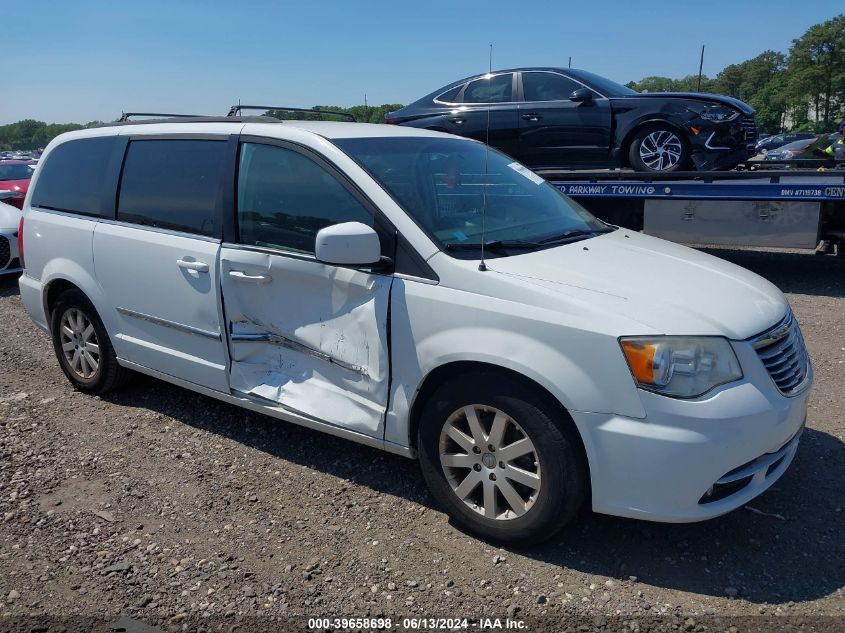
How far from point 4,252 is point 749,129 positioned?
9.15 metres

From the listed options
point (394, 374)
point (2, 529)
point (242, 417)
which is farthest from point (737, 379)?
point (2, 529)

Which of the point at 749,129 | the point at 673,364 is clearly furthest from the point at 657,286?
the point at 749,129

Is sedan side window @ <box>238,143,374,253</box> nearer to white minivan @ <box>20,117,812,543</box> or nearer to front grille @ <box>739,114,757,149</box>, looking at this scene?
white minivan @ <box>20,117,812,543</box>

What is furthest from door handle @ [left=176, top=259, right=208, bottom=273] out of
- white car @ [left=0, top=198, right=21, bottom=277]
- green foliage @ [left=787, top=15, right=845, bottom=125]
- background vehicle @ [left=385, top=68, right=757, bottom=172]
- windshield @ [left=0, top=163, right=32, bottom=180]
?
green foliage @ [left=787, top=15, right=845, bottom=125]

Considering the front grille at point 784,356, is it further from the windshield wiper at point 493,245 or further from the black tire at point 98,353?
the black tire at point 98,353

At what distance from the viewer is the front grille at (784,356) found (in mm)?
3029

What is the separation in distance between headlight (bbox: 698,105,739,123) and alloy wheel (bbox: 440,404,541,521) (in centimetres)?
646

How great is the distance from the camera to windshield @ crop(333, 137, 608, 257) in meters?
3.50

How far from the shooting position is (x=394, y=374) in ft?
11.0

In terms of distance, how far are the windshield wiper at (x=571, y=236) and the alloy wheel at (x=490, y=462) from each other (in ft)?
3.22

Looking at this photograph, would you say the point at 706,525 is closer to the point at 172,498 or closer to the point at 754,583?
the point at 754,583

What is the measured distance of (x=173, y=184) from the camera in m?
4.32

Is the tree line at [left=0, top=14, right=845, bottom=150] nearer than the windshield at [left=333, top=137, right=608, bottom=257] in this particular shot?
No

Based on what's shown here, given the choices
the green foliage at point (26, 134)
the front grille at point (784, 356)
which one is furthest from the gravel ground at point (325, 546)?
the green foliage at point (26, 134)
